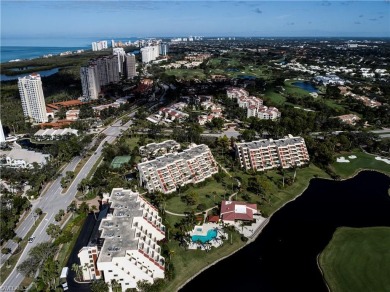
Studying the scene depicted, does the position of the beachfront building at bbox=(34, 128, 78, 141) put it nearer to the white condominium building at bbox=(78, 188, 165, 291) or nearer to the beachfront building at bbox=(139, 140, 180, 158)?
the beachfront building at bbox=(139, 140, 180, 158)

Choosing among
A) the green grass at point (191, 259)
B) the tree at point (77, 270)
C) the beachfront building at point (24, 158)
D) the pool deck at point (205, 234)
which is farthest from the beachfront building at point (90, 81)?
the tree at point (77, 270)

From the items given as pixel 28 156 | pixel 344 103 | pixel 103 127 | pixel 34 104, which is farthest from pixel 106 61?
pixel 344 103

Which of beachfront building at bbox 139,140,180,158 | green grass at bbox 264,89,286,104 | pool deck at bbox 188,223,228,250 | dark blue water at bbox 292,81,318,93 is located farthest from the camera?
dark blue water at bbox 292,81,318,93

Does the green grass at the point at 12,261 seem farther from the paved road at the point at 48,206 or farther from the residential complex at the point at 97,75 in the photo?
the residential complex at the point at 97,75

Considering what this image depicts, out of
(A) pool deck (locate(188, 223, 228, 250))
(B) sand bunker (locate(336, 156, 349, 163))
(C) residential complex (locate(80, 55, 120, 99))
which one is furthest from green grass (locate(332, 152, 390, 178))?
(C) residential complex (locate(80, 55, 120, 99))

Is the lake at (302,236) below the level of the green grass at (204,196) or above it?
below

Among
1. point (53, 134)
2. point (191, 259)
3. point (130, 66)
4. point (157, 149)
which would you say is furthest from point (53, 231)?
point (130, 66)
